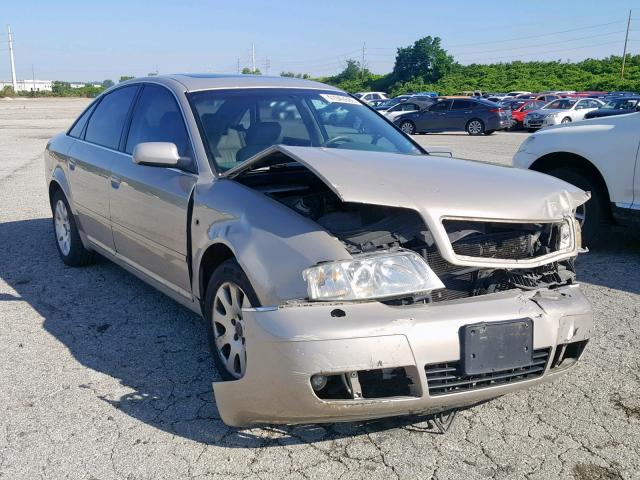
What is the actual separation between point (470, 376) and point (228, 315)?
1.22 meters

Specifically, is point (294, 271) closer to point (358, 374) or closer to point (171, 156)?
point (358, 374)

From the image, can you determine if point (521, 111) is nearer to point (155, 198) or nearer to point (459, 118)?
point (459, 118)

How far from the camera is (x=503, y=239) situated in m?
2.91

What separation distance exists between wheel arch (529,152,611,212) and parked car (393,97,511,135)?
20.1 metres

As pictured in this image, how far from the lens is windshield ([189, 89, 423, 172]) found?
3.77 m

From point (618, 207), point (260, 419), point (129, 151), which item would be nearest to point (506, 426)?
point (260, 419)

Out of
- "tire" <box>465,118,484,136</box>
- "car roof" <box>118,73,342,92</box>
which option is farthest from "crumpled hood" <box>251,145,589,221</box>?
"tire" <box>465,118,484,136</box>

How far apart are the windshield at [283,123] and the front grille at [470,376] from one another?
174 centimetres

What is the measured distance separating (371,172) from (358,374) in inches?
36.2

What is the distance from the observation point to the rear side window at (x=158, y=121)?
3854mm

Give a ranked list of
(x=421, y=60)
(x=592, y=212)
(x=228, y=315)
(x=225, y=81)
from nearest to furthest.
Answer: (x=228, y=315) → (x=225, y=81) → (x=592, y=212) → (x=421, y=60)

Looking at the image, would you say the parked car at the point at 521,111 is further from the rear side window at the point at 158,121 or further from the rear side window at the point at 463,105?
the rear side window at the point at 158,121

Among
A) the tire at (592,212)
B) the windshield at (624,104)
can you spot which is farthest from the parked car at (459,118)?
the tire at (592,212)

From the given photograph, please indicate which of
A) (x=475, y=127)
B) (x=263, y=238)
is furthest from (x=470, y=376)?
(x=475, y=127)
